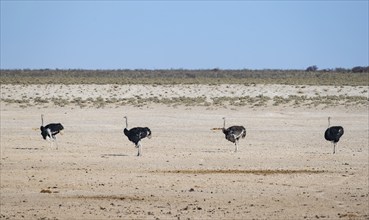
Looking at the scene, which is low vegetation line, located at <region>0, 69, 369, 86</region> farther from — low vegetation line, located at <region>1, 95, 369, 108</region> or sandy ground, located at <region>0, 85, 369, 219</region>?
sandy ground, located at <region>0, 85, 369, 219</region>

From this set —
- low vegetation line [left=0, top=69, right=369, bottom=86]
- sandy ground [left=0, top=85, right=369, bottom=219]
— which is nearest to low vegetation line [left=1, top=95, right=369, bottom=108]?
sandy ground [left=0, top=85, right=369, bottom=219]

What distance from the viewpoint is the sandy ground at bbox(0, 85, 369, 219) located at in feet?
48.5

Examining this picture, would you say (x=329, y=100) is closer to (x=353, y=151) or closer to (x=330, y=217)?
(x=353, y=151)

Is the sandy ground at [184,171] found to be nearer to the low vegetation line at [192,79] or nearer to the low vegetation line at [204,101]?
the low vegetation line at [204,101]

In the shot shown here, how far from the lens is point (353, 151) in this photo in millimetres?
24422

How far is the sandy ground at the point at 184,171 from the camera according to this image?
14.8 m

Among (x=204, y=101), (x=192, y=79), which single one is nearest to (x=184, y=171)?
(x=204, y=101)

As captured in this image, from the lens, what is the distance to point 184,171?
19.7 metres

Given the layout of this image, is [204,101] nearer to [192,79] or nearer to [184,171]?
[184,171]

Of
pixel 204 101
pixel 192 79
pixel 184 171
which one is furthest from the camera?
pixel 192 79

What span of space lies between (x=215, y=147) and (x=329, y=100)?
1884 centimetres

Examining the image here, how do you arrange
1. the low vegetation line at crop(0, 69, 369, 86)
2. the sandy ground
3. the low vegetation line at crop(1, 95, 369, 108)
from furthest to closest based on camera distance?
the low vegetation line at crop(0, 69, 369, 86) < the low vegetation line at crop(1, 95, 369, 108) < the sandy ground

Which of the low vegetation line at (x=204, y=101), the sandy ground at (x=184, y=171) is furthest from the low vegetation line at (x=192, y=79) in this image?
the sandy ground at (x=184, y=171)

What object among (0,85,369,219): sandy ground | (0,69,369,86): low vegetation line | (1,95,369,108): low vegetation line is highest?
(0,69,369,86): low vegetation line
